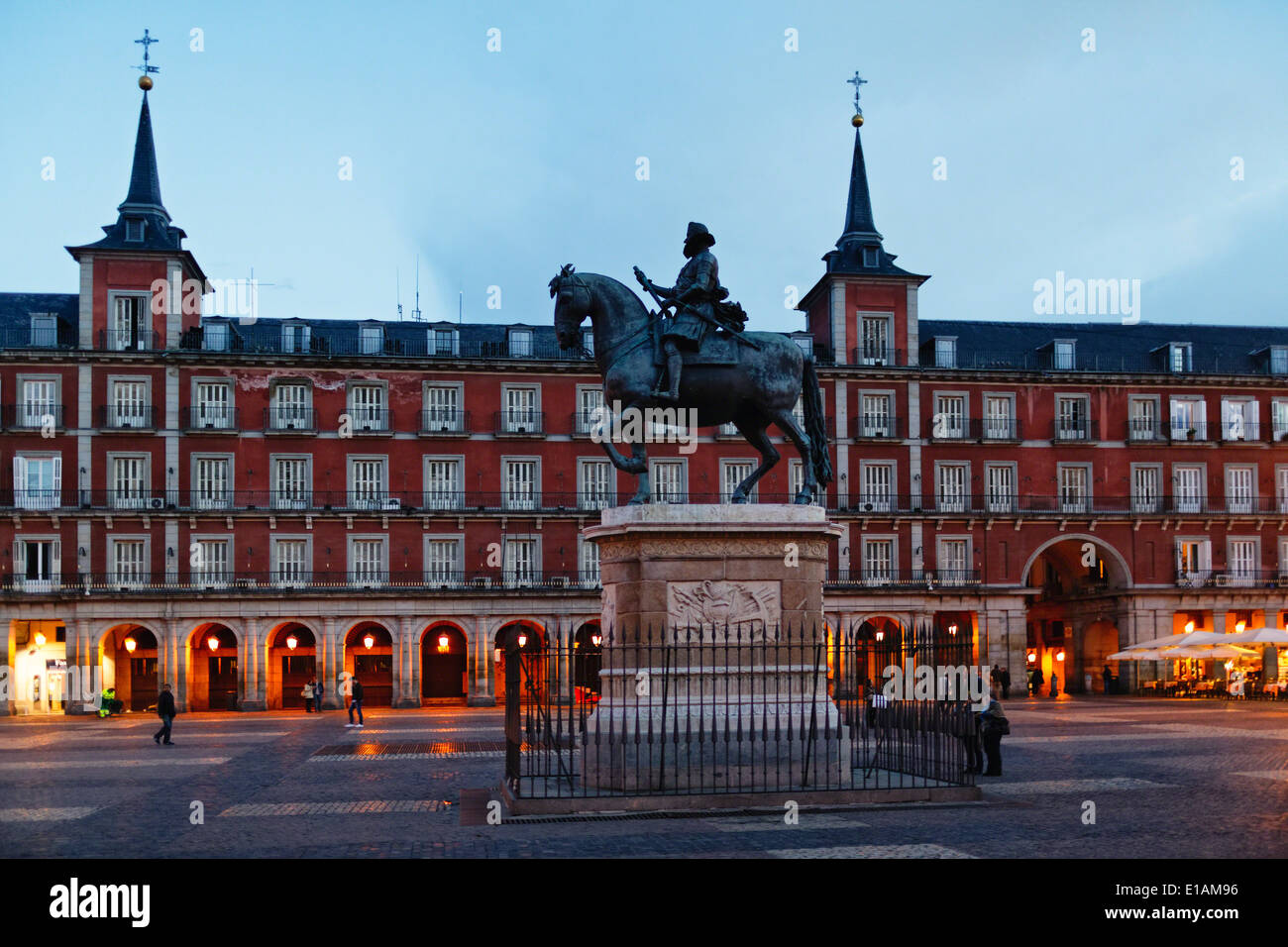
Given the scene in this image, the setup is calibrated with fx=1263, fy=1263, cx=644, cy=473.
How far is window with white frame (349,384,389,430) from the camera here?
173ft

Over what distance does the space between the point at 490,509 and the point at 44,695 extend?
1893cm

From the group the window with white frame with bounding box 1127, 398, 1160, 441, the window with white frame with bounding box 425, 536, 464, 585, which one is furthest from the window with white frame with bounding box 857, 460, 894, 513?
the window with white frame with bounding box 425, 536, 464, 585

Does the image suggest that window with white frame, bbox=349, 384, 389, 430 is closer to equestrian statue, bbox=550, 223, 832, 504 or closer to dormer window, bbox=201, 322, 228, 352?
dormer window, bbox=201, 322, 228, 352

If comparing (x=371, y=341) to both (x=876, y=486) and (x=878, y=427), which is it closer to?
(x=878, y=427)

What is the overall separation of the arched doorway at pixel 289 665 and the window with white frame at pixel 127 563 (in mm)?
5783

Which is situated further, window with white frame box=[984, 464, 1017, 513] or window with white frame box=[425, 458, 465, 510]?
window with white frame box=[984, 464, 1017, 513]

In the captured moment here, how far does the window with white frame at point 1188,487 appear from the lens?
57.4 m

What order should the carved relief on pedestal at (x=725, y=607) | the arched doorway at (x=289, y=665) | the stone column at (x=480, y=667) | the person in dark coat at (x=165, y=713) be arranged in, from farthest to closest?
the arched doorway at (x=289, y=665)
the stone column at (x=480, y=667)
the person in dark coat at (x=165, y=713)
the carved relief on pedestal at (x=725, y=607)

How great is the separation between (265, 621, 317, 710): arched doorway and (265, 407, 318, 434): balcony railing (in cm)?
800

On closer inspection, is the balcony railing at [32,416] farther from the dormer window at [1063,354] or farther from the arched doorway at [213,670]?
the dormer window at [1063,354]

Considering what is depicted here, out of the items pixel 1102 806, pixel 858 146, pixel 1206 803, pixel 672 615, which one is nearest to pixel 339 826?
pixel 672 615

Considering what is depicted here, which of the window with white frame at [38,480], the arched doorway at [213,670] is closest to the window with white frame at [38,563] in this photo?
the window with white frame at [38,480]

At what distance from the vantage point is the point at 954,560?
55.7m

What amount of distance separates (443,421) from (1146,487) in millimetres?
31756
